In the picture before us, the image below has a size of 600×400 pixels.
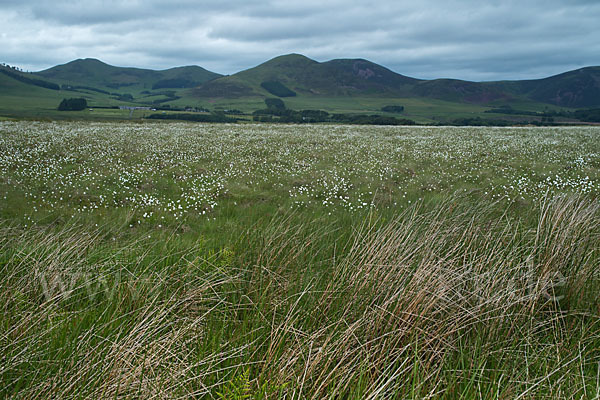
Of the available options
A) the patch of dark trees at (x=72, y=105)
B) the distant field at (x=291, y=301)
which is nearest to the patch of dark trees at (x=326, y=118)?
the patch of dark trees at (x=72, y=105)

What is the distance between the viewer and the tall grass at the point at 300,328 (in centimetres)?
294

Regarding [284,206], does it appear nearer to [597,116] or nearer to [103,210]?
[103,210]

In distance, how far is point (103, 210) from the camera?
9.54 m

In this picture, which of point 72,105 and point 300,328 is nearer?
point 300,328

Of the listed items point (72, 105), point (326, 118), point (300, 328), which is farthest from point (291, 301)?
point (72, 105)

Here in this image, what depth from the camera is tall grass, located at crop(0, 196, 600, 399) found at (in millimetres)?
2943

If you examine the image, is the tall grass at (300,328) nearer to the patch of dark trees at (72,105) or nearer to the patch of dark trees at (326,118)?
the patch of dark trees at (326,118)

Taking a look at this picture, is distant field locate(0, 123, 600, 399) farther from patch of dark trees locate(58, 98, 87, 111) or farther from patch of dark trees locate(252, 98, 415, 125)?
patch of dark trees locate(58, 98, 87, 111)

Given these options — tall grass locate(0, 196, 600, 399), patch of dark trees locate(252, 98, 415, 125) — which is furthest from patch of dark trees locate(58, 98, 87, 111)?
tall grass locate(0, 196, 600, 399)

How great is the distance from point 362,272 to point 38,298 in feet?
14.0

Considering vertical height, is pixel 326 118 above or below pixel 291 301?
above

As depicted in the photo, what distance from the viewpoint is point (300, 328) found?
3637 millimetres

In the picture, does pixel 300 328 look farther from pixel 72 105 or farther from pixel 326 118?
pixel 72 105

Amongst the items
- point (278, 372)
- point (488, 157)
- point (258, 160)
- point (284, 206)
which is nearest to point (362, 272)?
point (278, 372)
